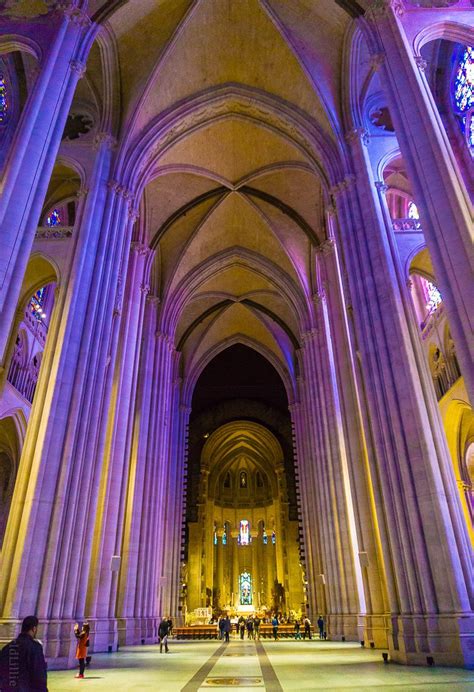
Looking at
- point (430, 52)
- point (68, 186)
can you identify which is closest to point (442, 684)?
point (430, 52)

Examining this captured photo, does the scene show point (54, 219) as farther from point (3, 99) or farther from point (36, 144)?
point (36, 144)

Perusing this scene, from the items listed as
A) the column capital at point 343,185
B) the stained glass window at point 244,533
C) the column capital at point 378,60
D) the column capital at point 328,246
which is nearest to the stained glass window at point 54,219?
the column capital at point 343,185

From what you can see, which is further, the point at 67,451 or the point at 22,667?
the point at 67,451

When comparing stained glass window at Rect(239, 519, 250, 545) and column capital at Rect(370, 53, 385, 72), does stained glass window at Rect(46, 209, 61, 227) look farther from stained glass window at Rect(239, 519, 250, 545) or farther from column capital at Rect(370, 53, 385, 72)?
stained glass window at Rect(239, 519, 250, 545)

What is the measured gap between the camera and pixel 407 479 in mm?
9984

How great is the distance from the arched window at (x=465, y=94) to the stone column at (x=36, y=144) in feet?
34.1

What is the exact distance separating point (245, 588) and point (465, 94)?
43.8m

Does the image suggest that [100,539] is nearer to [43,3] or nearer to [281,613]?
[43,3]

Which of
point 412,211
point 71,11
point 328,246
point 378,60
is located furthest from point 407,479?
point 71,11

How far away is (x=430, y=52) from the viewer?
14.5 m

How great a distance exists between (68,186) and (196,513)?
97.9 feet

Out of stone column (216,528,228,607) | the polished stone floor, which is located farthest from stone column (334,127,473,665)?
stone column (216,528,228,607)

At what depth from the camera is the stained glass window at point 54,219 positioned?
1823cm

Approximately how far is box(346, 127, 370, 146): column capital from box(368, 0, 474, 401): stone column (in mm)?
3262
